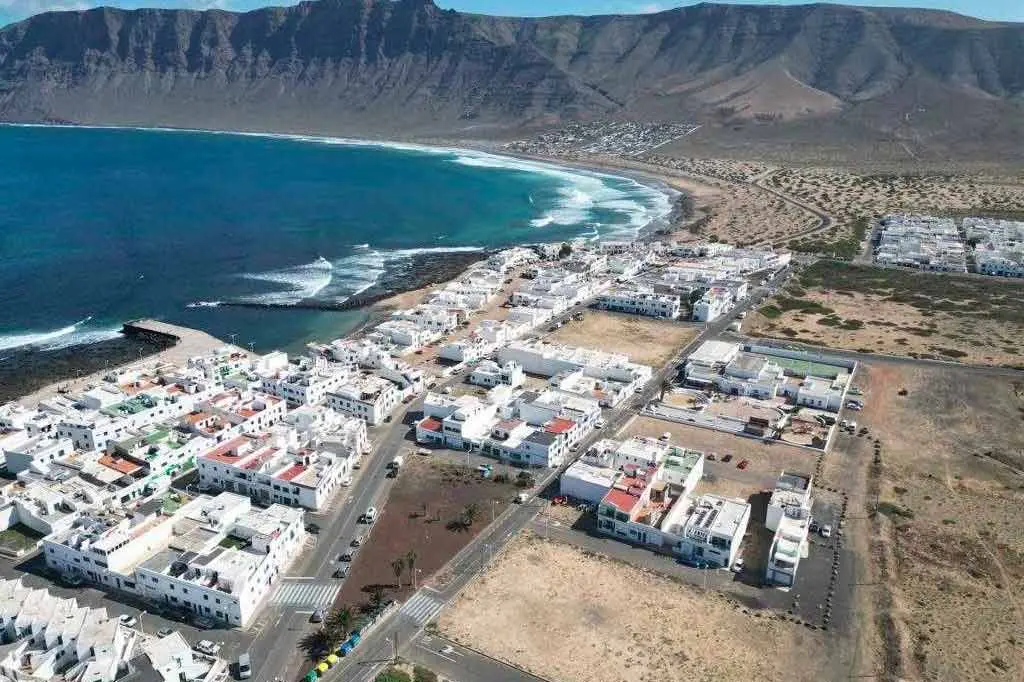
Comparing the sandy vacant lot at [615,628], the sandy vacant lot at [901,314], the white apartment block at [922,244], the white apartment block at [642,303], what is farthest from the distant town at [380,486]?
the white apartment block at [922,244]

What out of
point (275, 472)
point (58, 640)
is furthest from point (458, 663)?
point (275, 472)

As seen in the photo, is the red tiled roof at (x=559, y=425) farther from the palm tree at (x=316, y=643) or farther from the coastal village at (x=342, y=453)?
the palm tree at (x=316, y=643)

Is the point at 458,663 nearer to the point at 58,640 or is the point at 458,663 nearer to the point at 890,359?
the point at 58,640

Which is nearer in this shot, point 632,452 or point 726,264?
point 632,452

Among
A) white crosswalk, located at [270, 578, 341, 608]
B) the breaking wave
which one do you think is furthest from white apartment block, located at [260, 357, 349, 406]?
the breaking wave

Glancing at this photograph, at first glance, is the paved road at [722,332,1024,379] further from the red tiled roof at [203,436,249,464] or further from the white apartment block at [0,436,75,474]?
the white apartment block at [0,436,75,474]

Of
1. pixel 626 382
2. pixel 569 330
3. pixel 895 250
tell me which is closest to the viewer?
pixel 626 382

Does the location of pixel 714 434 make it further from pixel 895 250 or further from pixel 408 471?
pixel 895 250

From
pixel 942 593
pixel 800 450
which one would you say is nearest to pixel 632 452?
pixel 800 450
